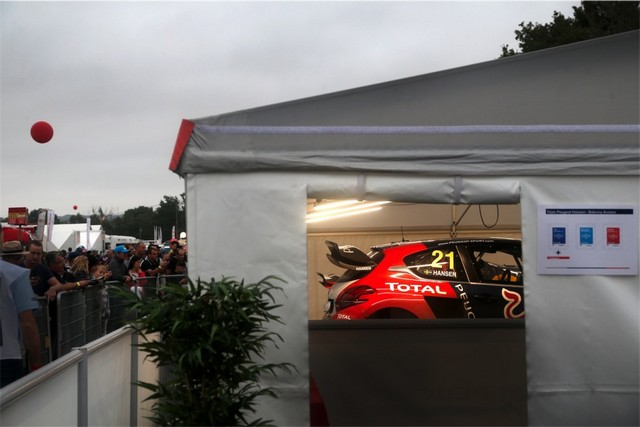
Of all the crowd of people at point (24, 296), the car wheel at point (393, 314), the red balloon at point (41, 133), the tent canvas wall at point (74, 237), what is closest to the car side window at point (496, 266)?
the car wheel at point (393, 314)

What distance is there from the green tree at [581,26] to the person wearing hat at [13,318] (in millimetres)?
24391

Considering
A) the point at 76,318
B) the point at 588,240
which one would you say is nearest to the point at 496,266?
the point at 588,240

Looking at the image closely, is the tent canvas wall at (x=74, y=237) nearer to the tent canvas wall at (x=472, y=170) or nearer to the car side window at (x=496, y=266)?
the car side window at (x=496, y=266)

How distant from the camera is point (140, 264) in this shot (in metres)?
19.3

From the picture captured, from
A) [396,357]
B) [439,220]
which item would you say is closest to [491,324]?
[396,357]

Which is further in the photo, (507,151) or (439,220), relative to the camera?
(439,220)

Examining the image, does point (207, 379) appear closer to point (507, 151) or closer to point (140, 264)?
point (507, 151)

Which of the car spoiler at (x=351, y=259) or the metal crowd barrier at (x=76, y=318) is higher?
the car spoiler at (x=351, y=259)

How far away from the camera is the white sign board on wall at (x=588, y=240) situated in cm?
576

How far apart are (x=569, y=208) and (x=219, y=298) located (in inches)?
109

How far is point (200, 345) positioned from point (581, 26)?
30.9m

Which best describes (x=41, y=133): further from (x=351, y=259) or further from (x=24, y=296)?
(x=24, y=296)

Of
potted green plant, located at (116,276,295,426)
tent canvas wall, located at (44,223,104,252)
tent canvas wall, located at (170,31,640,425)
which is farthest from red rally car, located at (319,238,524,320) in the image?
tent canvas wall, located at (44,223,104,252)

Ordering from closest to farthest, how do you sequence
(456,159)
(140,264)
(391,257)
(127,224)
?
(456,159)
(391,257)
(140,264)
(127,224)
